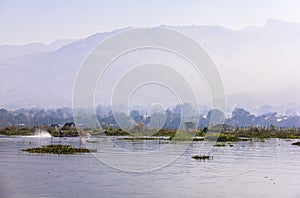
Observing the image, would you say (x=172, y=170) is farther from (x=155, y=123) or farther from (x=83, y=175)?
(x=155, y=123)

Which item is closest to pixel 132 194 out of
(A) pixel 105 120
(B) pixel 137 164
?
(B) pixel 137 164

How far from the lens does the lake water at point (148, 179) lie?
57.3 ft

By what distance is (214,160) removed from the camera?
95.7 ft

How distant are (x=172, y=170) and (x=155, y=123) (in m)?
64.2

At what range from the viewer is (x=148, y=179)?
20656 mm

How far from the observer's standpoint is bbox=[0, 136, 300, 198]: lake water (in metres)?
17.5

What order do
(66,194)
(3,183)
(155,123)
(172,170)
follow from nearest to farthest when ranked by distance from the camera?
(66,194) < (3,183) < (172,170) < (155,123)

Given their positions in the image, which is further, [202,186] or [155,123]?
[155,123]

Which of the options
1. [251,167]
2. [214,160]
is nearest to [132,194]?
[251,167]

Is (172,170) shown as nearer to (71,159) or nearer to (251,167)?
(251,167)

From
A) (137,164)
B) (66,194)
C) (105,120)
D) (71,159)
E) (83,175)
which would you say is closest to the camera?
(66,194)

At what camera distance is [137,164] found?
2594 cm

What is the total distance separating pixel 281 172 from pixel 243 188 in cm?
600

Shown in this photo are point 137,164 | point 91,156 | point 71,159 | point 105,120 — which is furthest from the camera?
point 105,120
